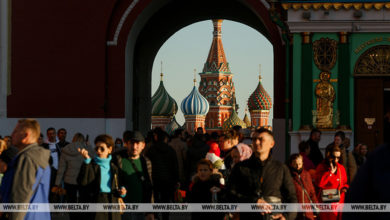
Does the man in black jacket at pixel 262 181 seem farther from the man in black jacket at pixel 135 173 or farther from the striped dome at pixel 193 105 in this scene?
the striped dome at pixel 193 105

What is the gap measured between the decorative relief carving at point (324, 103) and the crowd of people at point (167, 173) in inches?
171

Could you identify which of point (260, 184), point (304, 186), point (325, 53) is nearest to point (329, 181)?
point (304, 186)

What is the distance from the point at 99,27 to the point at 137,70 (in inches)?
170

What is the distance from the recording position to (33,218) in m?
7.94

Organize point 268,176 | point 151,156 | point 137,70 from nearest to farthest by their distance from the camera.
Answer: point 268,176 → point 151,156 → point 137,70

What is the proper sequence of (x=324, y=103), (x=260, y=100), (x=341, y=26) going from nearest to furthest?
(x=324, y=103), (x=341, y=26), (x=260, y=100)

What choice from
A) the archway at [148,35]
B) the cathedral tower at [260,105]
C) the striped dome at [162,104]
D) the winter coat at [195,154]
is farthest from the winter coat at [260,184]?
the cathedral tower at [260,105]

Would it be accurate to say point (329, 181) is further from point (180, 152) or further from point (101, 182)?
point (180, 152)

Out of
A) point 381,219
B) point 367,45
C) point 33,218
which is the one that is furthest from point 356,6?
point 381,219

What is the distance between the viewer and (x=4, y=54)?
24078 mm

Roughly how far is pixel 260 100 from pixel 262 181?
90.9 metres

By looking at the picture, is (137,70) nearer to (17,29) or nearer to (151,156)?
(17,29)

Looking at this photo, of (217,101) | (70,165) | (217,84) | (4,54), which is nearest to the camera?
(70,165)

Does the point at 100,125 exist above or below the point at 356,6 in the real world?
below
